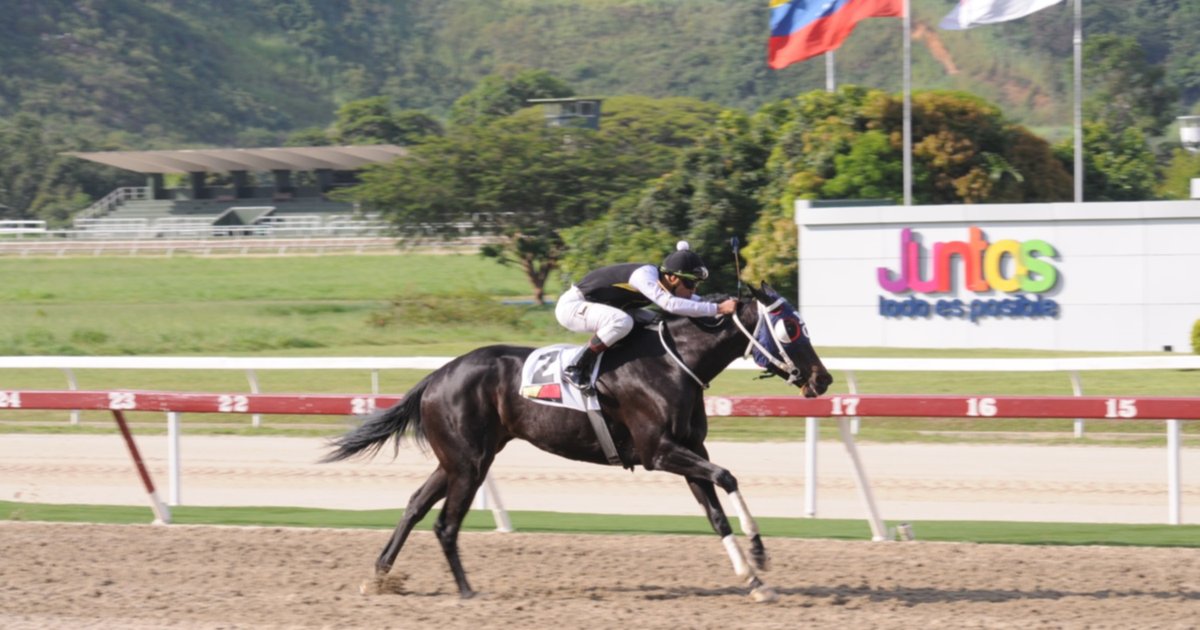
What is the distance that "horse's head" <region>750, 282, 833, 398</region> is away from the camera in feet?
23.5

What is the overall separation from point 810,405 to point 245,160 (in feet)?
218

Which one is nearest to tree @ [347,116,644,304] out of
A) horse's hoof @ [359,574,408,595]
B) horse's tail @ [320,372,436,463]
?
horse's tail @ [320,372,436,463]

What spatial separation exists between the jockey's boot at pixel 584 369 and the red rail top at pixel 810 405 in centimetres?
153

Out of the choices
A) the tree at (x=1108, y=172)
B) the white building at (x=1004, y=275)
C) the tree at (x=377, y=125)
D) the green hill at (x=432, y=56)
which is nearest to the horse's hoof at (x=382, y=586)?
the white building at (x=1004, y=275)

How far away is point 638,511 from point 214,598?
3.82 m

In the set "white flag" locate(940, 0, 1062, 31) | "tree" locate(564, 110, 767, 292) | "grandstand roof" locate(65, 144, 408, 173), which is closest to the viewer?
"white flag" locate(940, 0, 1062, 31)

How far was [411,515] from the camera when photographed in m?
7.58

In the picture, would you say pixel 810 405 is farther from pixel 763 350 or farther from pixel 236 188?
pixel 236 188

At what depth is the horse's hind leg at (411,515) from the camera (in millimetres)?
7508

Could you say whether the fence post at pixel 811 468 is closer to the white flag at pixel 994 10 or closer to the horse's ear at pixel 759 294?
the horse's ear at pixel 759 294

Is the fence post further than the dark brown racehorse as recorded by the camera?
Yes

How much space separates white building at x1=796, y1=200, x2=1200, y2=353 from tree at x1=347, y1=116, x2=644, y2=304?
42.8ft

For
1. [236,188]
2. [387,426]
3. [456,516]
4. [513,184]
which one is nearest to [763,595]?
[456,516]

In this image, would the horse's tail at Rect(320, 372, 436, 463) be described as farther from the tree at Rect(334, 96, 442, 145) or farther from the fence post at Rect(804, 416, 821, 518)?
the tree at Rect(334, 96, 442, 145)
